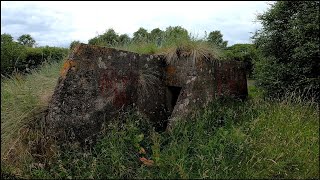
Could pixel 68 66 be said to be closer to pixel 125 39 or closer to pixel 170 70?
pixel 170 70

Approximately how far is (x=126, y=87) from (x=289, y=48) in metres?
4.23

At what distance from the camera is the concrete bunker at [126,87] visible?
17.7ft

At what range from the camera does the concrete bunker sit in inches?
213

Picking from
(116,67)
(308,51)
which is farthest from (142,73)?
(308,51)

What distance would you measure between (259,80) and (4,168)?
6174 mm

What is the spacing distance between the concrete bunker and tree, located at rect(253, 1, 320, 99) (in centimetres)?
134

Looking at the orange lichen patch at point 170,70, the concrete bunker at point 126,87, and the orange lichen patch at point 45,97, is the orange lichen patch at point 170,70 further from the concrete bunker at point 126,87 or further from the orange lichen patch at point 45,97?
the orange lichen patch at point 45,97

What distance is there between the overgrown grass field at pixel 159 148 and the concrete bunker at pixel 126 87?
24 centimetres

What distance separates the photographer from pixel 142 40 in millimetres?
7961

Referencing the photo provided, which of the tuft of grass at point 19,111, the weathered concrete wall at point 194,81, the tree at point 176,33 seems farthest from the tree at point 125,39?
the tuft of grass at point 19,111

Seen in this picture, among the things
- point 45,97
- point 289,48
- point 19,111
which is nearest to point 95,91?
point 45,97

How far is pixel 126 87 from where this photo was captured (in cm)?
609

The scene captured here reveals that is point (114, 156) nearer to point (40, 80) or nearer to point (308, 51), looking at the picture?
point (40, 80)


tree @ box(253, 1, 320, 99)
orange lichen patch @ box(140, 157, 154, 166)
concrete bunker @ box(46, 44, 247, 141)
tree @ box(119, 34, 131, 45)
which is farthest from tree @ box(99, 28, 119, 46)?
orange lichen patch @ box(140, 157, 154, 166)
